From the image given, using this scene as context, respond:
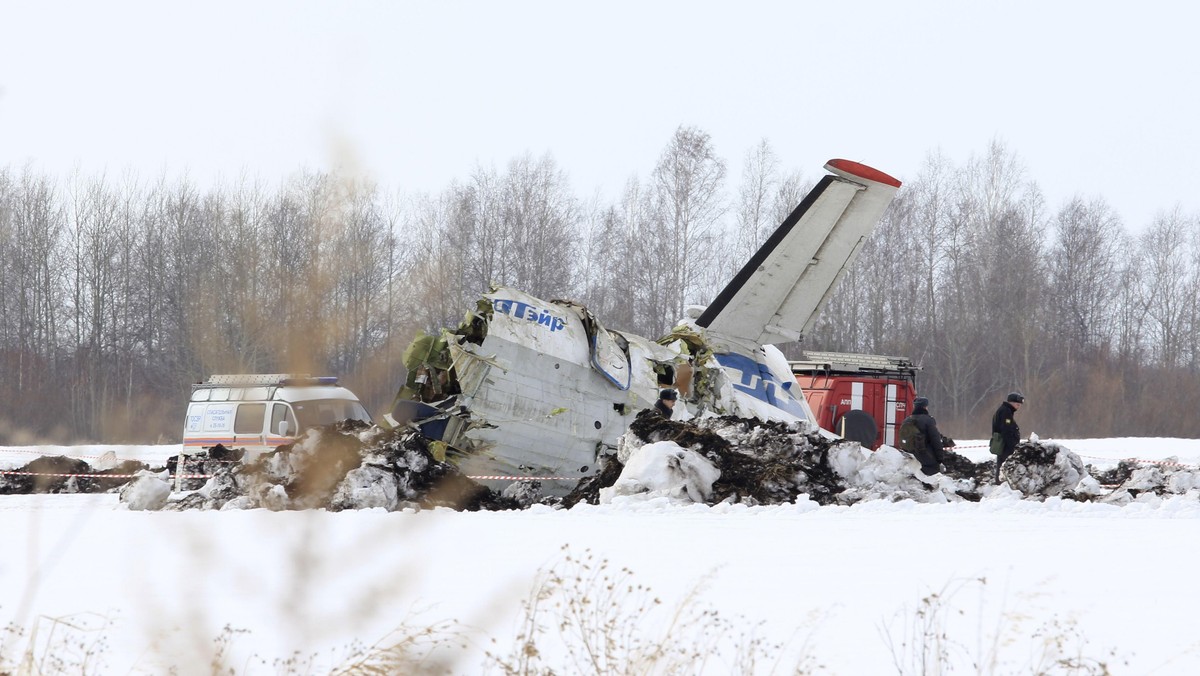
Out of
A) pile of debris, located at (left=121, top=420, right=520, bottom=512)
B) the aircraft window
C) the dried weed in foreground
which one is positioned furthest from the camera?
the aircraft window

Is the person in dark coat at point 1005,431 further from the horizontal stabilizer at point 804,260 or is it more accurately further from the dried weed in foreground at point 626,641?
the dried weed in foreground at point 626,641

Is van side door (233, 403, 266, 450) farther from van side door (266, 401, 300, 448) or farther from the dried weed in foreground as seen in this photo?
the dried weed in foreground

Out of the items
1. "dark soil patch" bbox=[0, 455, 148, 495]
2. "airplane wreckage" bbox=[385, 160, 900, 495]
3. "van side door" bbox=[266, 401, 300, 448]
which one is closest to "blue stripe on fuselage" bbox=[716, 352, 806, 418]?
"airplane wreckage" bbox=[385, 160, 900, 495]

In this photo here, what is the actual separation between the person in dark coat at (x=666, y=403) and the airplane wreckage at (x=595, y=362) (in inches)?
18.6

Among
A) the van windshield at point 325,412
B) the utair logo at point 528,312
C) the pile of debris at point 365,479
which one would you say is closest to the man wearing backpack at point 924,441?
the utair logo at point 528,312

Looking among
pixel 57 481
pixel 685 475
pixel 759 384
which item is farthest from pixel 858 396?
pixel 57 481

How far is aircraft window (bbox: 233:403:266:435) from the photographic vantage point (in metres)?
17.2

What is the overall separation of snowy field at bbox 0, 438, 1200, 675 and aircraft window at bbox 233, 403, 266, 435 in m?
7.20

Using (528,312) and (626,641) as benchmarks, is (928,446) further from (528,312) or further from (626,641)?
(626,641)

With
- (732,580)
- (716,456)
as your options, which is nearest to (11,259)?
(716,456)

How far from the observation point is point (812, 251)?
585 inches

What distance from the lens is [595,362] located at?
44.8ft

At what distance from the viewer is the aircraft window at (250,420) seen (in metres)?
17.2

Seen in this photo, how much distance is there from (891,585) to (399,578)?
4.27 m
